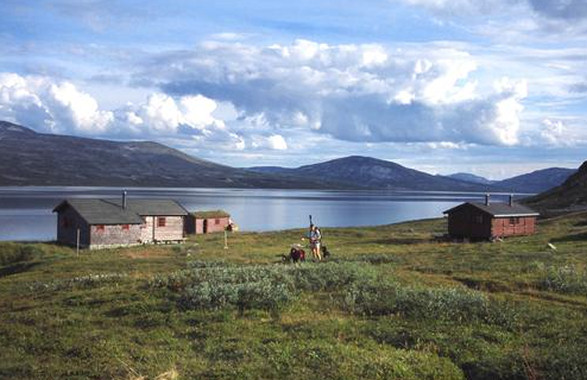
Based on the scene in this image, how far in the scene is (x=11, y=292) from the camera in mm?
31250

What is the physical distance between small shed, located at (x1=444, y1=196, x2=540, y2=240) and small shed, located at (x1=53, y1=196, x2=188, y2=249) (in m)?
34.4

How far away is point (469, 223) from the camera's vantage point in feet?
240

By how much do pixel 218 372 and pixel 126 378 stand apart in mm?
2019

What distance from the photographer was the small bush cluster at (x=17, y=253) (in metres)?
57.8

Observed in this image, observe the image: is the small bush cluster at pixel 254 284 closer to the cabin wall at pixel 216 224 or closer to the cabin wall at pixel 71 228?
the cabin wall at pixel 71 228

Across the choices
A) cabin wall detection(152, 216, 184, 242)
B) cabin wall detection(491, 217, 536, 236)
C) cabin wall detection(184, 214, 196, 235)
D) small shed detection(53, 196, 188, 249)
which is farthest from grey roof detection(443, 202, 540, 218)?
cabin wall detection(184, 214, 196, 235)

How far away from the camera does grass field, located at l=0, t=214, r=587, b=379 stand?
1424 cm

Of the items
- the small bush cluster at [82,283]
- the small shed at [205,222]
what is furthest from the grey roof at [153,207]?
the small bush cluster at [82,283]

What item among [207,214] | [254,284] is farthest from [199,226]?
[254,284]

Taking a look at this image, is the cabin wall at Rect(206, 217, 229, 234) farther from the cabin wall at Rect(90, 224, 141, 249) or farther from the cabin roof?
the cabin wall at Rect(90, 224, 141, 249)

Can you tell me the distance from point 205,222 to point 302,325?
73717mm

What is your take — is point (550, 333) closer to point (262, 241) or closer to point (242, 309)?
point (242, 309)

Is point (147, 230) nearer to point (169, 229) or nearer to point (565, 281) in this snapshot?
point (169, 229)

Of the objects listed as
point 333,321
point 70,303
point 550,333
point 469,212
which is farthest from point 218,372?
point 469,212
